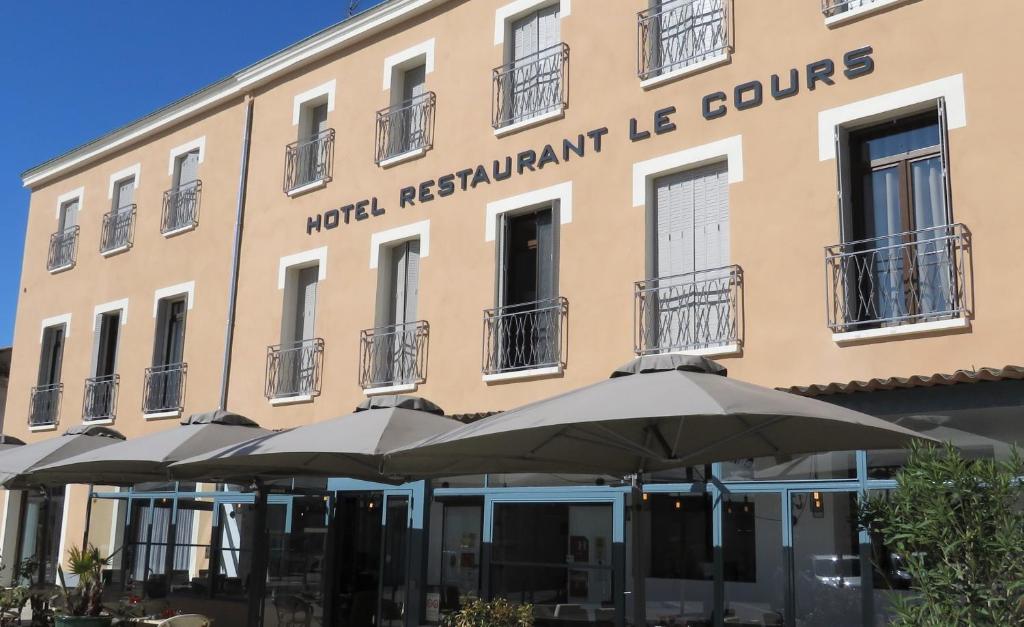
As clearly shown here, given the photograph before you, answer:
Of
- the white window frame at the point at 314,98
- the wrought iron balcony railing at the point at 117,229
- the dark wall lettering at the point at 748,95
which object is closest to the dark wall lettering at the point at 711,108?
the dark wall lettering at the point at 748,95

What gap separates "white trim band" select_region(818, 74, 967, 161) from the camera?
375 inches

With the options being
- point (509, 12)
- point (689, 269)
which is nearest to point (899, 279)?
point (689, 269)

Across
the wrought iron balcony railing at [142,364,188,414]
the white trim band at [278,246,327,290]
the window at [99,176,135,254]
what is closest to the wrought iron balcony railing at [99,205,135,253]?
the window at [99,176,135,254]

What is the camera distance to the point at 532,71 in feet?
44.1

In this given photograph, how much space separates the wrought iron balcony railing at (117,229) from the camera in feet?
64.3

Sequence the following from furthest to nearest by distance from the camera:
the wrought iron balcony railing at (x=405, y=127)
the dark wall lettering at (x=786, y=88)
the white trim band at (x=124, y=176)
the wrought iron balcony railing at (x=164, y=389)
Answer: the white trim band at (x=124, y=176), the wrought iron balcony railing at (x=164, y=389), the wrought iron balcony railing at (x=405, y=127), the dark wall lettering at (x=786, y=88)

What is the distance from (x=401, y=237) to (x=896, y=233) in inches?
266

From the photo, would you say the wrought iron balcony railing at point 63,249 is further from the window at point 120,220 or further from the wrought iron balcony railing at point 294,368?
the wrought iron balcony railing at point 294,368

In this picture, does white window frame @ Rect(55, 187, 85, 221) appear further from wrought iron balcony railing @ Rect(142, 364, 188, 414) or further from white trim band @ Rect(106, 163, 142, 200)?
wrought iron balcony railing @ Rect(142, 364, 188, 414)

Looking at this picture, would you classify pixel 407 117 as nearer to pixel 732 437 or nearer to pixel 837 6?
pixel 837 6

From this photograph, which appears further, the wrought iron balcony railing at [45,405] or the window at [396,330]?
the wrought iron balcony railing at [45,405]

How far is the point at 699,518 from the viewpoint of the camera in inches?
413

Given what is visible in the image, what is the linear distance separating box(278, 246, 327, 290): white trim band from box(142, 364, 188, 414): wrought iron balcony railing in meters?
2.79

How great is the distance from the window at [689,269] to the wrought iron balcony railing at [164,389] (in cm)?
913
